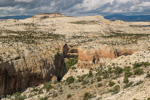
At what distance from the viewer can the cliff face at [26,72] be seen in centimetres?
2603

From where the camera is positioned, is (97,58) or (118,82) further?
(97,58)

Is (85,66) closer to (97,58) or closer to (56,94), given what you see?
(97,58)

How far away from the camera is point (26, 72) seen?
→ 2838 cm

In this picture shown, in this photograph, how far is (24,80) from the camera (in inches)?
1108

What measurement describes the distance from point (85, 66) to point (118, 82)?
2644cm

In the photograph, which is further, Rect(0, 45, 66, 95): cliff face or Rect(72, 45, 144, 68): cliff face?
Rect(72, 45, 144, 68): cliff face

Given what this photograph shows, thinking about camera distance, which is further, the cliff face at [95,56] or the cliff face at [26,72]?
the cliff face at [95,56]

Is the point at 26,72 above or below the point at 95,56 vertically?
above

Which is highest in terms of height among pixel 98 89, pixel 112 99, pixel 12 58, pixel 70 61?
pixel 12 58

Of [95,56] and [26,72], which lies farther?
[95,56]

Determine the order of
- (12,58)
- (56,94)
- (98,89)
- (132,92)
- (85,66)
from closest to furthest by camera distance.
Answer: (132,92), (98,89), (56,94), (12,58), (85,66)

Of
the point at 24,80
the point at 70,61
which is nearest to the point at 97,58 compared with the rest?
the point at 70,61

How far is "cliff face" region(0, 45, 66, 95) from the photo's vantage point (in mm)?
26031

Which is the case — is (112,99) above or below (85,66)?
above
